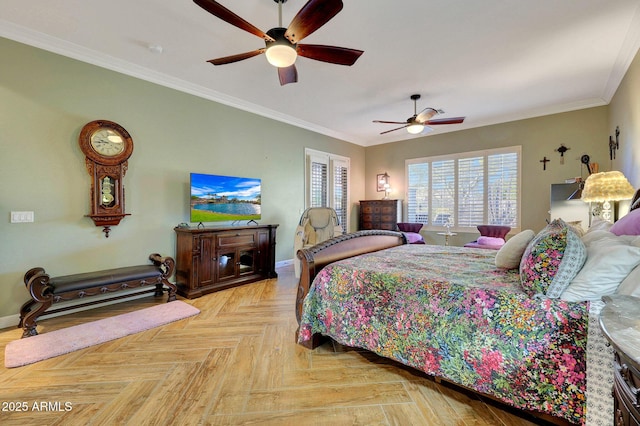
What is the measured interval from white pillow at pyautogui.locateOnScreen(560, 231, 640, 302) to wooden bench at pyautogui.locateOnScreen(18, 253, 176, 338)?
3.79m

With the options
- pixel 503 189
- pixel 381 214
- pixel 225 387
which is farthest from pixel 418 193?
pixel 225 387

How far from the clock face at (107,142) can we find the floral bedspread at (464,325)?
2.99m

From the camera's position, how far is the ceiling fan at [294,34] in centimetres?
193

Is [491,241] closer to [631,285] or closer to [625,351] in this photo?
[631,285]

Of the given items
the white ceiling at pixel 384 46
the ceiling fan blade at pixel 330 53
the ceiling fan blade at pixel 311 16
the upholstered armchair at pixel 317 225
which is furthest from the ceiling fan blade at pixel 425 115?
the ceiling fan blade at pixel 311 16

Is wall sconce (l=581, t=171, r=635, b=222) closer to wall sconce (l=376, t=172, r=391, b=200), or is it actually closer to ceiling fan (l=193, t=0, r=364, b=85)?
ceiling fan (l=193, t=0, r=364, b=85)

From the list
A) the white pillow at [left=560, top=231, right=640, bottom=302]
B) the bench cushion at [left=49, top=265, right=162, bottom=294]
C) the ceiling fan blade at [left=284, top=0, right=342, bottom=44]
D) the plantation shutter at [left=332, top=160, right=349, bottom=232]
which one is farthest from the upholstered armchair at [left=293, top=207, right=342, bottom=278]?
the white pillow at [left=560, top=231, right=640, bottom=302]

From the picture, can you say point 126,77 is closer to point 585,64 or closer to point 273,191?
point 273,191

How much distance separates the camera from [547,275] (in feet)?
4.92

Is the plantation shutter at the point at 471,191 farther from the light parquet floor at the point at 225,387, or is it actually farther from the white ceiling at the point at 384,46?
the light parquet floor at the point at 225,387

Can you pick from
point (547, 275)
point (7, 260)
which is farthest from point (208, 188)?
point (547, 275)

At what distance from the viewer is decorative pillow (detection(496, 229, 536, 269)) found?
2.04 metres

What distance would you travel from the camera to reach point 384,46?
3.11 m

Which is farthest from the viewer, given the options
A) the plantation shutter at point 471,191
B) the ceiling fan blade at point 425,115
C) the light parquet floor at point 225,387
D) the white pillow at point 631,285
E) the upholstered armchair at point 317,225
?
the plantation shutter at point 471,191
